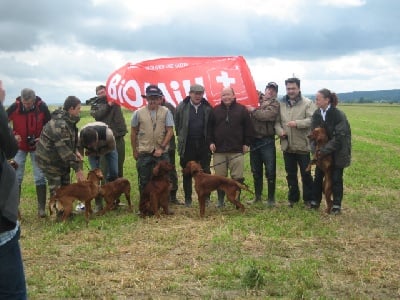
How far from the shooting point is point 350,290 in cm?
499

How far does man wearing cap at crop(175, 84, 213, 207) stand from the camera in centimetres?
888

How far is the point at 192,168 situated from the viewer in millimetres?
8414

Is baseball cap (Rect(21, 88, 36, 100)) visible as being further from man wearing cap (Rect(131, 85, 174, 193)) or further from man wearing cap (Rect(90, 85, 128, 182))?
man wearing cap (Rect(131, 85, 174, 193))

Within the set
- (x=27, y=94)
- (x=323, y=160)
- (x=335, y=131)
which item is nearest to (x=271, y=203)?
(x=323, y=160)

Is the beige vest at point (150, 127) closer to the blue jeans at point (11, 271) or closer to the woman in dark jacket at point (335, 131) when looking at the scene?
the woman in dark jacket at point (335, 131)

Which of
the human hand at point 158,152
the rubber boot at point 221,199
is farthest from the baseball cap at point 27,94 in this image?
the rubber boot at point 221,199

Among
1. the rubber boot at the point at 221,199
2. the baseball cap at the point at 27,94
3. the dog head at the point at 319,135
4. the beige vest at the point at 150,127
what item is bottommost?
the rubber boot at the point at 221,199

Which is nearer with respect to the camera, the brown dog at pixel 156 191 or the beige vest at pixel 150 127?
the brown dog at pixel 156 191

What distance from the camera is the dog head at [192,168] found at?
8.39 m

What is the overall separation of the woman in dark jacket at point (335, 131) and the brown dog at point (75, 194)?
3.79m

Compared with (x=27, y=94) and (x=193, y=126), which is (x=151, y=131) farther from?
(x=27, y=94)

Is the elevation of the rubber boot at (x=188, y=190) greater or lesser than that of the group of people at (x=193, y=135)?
lesser

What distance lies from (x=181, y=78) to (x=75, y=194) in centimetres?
335

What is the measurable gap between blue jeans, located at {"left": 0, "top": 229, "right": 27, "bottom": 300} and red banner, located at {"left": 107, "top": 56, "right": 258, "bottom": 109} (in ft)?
21.2
